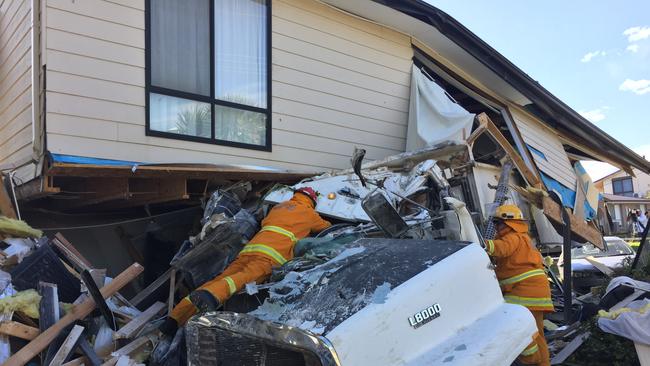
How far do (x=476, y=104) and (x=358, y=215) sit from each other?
5.54 m

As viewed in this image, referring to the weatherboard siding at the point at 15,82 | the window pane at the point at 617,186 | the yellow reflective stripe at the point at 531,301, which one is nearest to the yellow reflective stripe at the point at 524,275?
the yellow reflective stripe at the point at 531,301

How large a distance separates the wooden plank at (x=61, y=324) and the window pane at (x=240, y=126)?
7.63 feet

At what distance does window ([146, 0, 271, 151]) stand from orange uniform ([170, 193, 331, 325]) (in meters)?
2.09

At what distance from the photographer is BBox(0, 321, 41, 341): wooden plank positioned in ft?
12.5

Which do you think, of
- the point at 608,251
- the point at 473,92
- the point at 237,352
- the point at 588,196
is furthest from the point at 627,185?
the point at 237,352

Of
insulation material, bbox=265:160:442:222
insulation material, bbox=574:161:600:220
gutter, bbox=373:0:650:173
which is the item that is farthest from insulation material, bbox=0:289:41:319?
insulation material, bbox=574:161:600:220

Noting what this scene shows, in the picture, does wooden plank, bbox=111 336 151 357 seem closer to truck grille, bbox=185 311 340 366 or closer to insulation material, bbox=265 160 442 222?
truck grille, bbox=185 311 340 366

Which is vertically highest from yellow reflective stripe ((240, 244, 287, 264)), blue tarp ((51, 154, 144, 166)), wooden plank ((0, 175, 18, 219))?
blue tarp ((51, 154, 144, 166))

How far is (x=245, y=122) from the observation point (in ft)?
21.7

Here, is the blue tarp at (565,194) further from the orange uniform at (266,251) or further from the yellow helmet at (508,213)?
the orange uniform at (266,251)

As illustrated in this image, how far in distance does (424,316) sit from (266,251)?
1749 millimetres

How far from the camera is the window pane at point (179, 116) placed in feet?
19.3

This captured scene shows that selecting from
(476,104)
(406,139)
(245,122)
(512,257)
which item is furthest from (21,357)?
(476,104)

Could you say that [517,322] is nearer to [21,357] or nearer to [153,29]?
[21,357]
